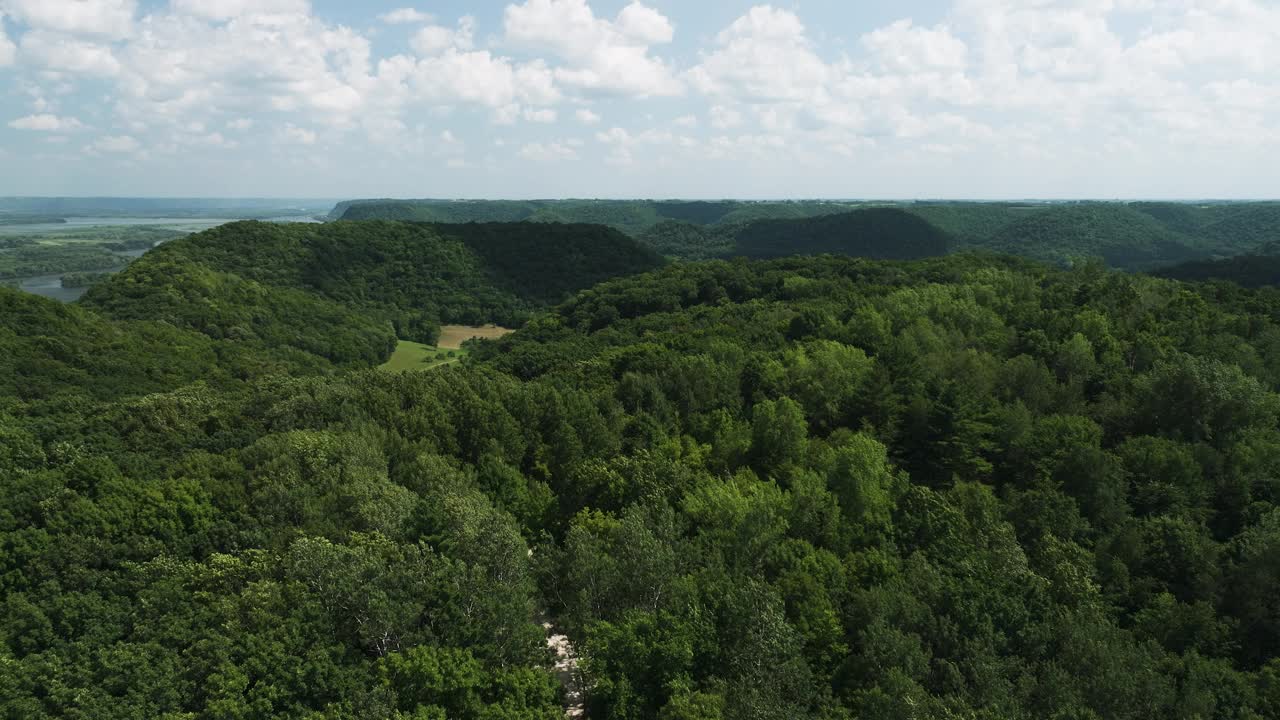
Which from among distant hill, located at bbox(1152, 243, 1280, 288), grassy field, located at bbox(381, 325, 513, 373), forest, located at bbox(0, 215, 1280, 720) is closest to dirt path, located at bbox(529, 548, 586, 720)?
forest, located at bbox(0, 215, 1280, 720)

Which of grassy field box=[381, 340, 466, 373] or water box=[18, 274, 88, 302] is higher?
water box=[18, 274, 88, 302]

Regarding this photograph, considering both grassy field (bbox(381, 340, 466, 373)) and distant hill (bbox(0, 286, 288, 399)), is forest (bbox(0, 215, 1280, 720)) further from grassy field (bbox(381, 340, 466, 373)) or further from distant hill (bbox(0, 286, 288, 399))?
grassy field (bbox(381, 340, 466, 373))

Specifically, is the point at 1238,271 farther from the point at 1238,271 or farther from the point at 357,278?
the point at 357,278

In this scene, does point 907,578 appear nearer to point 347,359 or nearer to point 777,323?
point 777,323

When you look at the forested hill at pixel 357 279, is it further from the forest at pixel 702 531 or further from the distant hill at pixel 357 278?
the forest at pixel 702 531

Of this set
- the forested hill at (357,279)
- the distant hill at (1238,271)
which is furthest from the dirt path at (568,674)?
the distant hill at (1238,271)

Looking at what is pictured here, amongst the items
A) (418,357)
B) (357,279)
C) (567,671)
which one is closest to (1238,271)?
(418,357)
